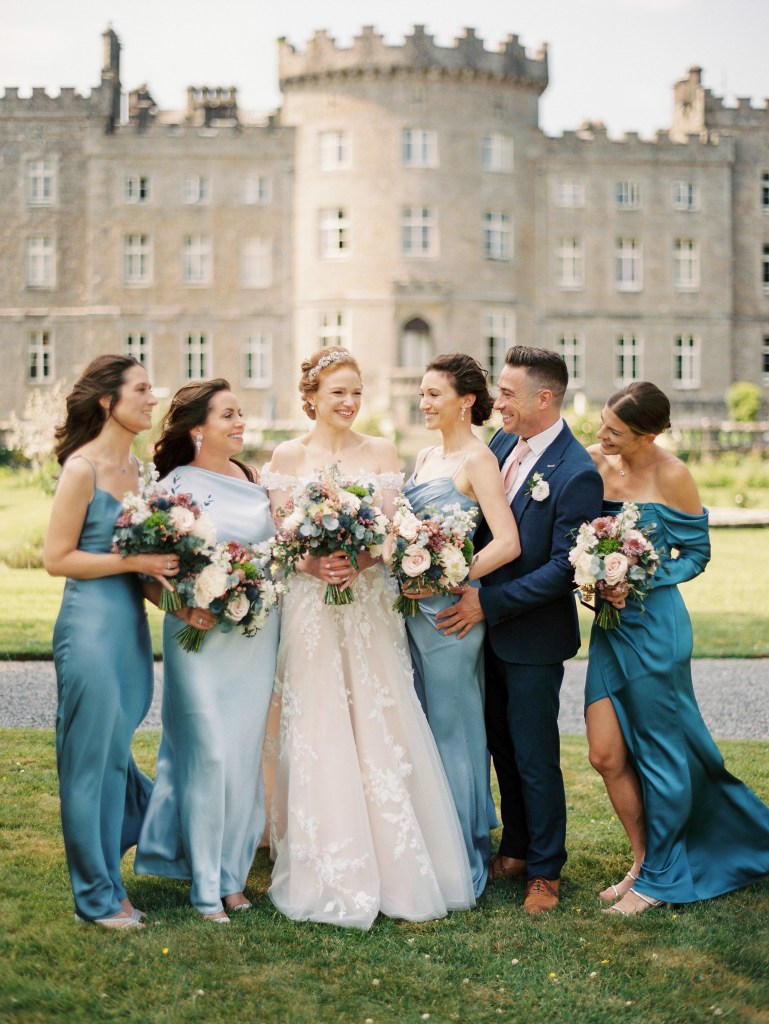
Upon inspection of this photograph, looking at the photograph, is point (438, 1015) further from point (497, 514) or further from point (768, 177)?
point (768, 177)

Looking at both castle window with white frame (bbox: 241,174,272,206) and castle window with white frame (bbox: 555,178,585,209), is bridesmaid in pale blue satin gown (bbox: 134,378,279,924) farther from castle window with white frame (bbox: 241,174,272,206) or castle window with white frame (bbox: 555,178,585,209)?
castle window with white frame (bbox: 555,178,585,209)

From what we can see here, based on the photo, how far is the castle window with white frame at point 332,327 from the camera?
38438 mm

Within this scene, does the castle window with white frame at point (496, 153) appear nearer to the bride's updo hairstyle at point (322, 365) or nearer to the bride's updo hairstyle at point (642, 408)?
the bride's updo hairstyle at point (322, 365)

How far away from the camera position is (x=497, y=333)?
39531 millimetres

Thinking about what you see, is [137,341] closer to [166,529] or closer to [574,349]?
[574,349]

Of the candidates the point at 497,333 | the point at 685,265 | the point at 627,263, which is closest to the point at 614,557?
the point at 497,333

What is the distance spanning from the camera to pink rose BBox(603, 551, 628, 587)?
190 inches

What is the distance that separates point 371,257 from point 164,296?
289 inches

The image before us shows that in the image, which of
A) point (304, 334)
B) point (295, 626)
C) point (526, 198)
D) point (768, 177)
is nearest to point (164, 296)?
point (304, 334)

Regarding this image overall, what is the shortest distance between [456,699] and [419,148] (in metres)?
35.7

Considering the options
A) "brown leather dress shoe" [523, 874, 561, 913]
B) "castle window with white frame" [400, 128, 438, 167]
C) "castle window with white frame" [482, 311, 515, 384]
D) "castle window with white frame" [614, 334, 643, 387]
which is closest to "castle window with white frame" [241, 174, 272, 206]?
"castle window with white frame" [400, 128, 438, 167]

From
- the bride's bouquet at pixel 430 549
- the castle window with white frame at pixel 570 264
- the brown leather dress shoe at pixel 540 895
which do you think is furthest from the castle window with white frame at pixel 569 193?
the brown leather dress shoe at pixel 540 895

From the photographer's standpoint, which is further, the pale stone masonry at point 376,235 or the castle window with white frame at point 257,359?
the castle window with white frame at point 257,359

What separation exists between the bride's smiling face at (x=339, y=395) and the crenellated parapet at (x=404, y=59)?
35469 mm
